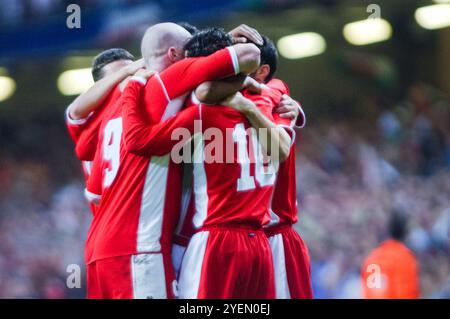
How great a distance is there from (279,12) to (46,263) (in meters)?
2.81

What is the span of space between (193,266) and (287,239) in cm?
60

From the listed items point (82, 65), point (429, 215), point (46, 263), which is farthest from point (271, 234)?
point (46, 263)

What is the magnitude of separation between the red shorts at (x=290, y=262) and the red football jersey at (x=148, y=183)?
0.54 meters

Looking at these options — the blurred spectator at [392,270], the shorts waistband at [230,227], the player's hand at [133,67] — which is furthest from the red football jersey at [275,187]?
the blurred spectator at [392,270]

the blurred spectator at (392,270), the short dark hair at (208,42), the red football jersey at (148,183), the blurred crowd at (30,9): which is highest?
the blurred crowd at (30,9)

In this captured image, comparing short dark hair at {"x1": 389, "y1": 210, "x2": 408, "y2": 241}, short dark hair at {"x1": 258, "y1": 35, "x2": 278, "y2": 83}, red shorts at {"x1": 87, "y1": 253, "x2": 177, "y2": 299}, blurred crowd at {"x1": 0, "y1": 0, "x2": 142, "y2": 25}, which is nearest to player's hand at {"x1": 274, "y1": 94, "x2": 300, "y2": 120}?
short dark hair at {"x1": 258, "y1": 35, "x2": 278, "y2": 83}

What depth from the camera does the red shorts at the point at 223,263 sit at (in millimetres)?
3857

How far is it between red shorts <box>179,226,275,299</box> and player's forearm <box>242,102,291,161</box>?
0.36m

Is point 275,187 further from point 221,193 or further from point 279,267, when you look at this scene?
point 221,193

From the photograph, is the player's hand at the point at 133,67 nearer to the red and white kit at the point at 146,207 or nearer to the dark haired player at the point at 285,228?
the red and white kit at the point at 146,207

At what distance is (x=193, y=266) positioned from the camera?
390 cm

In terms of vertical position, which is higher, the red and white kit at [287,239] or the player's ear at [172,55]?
the player's ear at [172,55]

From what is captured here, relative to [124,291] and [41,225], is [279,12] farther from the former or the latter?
[124,291]

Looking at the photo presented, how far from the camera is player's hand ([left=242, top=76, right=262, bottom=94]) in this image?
399 cm
